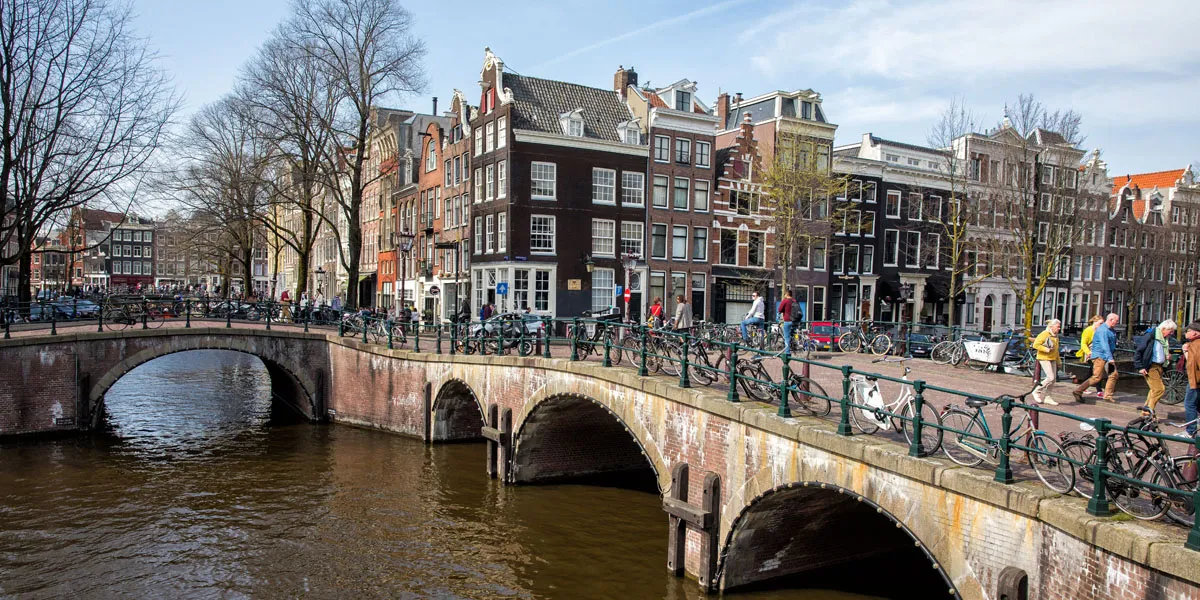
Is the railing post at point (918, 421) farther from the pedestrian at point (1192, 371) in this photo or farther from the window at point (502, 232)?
the window at point (502, 232)

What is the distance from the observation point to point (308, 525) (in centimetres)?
1462

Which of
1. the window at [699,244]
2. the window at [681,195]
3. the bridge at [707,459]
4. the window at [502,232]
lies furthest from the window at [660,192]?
the bridge at [707,459]

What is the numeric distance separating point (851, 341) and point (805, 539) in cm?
1087

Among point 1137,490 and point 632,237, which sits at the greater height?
point 632,237

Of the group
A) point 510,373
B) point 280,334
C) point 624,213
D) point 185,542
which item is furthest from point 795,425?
point 624,213

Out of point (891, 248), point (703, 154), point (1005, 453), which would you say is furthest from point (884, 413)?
point (891, 248)

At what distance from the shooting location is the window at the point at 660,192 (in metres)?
36.0

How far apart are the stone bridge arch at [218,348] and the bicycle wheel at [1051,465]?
2215cm

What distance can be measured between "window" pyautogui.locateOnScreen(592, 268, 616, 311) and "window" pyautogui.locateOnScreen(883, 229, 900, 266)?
1728cm

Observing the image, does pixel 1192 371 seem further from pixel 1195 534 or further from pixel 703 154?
pixel 703 154

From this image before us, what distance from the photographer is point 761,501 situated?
10492mm

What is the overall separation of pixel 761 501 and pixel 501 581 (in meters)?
4.54

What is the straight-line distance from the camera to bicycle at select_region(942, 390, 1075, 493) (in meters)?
7.05

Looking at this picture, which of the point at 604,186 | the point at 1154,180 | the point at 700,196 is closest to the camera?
the point at 604,186
